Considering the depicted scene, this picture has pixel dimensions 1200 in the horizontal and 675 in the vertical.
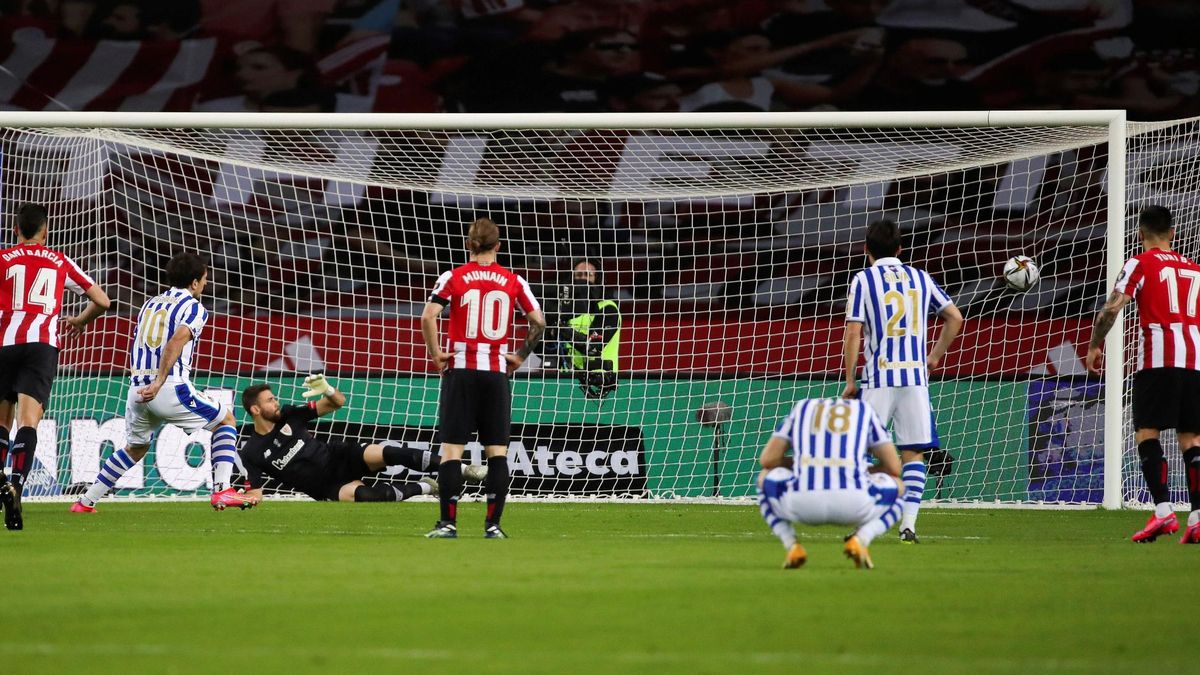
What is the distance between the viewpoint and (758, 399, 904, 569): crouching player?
6.07 metres

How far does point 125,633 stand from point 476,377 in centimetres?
412

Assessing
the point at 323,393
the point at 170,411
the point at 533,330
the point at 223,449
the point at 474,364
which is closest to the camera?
the point at 474,364

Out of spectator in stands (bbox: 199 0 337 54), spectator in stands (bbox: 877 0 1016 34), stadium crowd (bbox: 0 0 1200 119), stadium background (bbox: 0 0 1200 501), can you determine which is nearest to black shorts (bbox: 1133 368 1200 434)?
stadium background (bbox: 0 0 1200 501)

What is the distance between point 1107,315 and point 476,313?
3206mm

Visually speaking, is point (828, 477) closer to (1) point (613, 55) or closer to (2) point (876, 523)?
(2) point (876, 523)

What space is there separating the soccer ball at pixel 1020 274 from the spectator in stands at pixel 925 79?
24.3 ft

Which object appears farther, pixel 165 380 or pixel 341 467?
pixel 341 467

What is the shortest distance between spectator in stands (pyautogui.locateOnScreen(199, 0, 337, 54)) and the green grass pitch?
10.0m

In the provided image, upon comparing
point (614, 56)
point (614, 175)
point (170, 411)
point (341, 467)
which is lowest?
point (341, 467)

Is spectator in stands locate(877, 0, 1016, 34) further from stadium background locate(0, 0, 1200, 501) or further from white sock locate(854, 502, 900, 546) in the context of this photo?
white sock locate(854, 502, 900, 546)

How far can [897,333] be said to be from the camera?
812 cm

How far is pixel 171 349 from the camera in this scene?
10141 mm

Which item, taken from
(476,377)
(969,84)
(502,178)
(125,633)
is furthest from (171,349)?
(969,84)

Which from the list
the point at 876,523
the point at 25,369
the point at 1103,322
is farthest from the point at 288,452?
the point at 876,523
